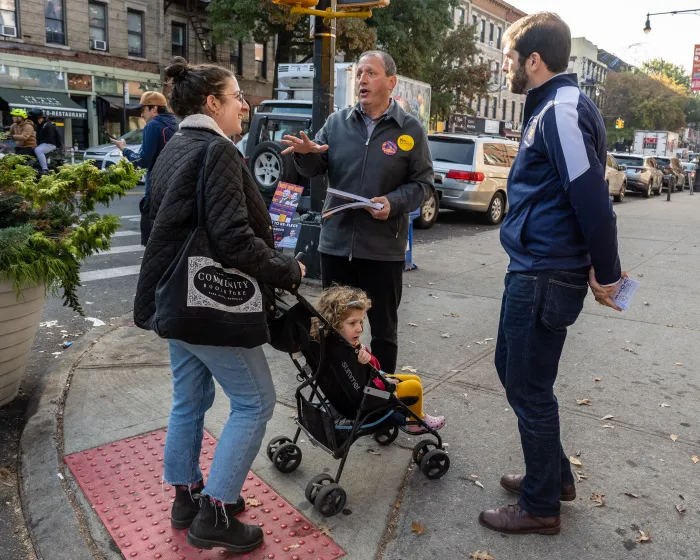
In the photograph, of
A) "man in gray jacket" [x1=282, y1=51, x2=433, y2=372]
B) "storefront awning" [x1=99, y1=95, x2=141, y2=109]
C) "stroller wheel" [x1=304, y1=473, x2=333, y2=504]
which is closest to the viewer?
"stroller wheel" [x1=304, y1=473, x2=333, y2=504]

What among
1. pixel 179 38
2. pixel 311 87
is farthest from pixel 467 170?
pixel 179 38

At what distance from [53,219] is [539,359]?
2937 millimetres

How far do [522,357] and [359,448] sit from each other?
1.23 metres

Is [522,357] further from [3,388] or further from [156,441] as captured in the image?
[3,388]

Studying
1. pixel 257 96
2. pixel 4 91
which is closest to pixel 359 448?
pixel 4 91

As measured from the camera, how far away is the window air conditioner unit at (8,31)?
24.1 m

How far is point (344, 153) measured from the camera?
147 inches

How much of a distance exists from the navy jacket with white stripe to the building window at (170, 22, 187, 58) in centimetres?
3075

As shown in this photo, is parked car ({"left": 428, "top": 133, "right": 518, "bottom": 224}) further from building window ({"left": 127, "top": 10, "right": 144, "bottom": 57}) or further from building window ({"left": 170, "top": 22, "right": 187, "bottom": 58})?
building window ({"left": 170, "top": 22, "right": 187, "bottom": 58})

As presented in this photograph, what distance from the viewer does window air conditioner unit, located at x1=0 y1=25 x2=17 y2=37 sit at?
947 inches

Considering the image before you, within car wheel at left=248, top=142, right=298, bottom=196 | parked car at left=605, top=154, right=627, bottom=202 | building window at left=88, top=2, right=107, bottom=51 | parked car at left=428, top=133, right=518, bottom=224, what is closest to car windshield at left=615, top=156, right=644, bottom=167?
parked car at left=605, top=154, right=627, bottom=202

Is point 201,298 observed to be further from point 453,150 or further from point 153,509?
point 453,150

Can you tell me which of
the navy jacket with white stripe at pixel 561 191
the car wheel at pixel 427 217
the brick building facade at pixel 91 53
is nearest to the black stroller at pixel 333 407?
the navy jacket with white stripe at pixel 561 191

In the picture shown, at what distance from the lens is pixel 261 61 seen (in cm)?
3456
